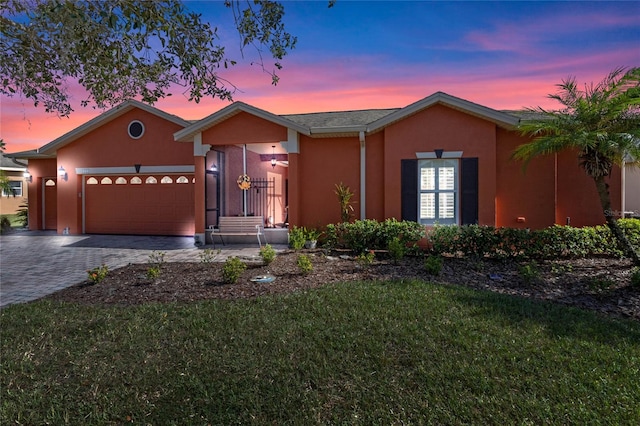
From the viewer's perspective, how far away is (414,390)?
136 inches

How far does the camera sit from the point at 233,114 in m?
12.2

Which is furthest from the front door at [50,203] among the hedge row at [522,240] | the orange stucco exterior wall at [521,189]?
the orange stucco exterior wall at [521,189]

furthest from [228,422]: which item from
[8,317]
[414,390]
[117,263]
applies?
Answer: [117,263]

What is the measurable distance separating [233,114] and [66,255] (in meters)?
6.48

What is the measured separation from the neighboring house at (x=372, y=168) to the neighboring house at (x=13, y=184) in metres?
14.3

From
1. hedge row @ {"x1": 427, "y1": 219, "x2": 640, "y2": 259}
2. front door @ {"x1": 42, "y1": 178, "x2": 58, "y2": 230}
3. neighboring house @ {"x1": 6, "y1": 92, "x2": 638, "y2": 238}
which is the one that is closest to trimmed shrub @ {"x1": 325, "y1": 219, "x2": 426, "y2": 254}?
hedge row @ {"x1": 427, "y1": 219, "x2": 640, "y2": 259}

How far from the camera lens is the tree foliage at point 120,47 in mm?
4969

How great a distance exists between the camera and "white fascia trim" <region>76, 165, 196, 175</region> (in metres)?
15.6

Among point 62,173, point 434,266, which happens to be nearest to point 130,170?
point 62,173

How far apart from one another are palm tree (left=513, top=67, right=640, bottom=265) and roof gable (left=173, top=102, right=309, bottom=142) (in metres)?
6.45

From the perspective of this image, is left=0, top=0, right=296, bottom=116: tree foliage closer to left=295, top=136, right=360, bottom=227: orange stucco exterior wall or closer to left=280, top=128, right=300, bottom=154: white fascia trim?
left=280, top=128, right=300, bottom=154: white fascia trim

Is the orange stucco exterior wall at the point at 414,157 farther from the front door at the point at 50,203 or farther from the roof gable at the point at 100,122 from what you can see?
the front door at the point at 50,203

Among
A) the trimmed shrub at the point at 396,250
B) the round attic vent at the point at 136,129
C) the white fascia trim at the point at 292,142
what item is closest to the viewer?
the trimmed shrub at the point at 396,250

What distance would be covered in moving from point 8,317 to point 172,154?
432 inches
